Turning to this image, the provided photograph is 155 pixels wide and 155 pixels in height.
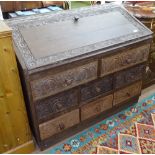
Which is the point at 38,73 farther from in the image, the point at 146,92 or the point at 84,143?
the point at 146,92

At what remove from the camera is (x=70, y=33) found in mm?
1637

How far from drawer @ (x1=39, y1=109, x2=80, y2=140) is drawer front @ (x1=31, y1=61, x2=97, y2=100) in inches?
11.5

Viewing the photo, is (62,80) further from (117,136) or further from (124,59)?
(117,136)

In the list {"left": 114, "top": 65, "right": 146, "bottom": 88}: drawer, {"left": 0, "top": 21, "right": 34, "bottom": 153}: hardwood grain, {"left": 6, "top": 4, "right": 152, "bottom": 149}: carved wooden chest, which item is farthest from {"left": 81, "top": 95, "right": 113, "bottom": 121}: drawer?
{"left": 0, "top": 21, "right": 34, "bottom": 153}: hardwood grain

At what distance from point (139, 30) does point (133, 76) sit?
1.51 ft

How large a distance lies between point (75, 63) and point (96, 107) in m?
0.60

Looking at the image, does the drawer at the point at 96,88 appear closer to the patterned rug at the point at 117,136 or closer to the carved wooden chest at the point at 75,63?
the carved wooden chest at the point at 75,63

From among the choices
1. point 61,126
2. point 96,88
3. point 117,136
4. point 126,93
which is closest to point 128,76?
point 126,93

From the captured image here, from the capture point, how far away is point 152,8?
7.59 ft

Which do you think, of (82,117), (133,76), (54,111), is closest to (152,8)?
(133,76)

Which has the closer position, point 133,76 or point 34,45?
point 34,45

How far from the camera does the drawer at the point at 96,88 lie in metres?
1.70

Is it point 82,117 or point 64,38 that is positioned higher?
point 64,38

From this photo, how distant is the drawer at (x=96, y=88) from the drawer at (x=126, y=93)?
18 centimetres
